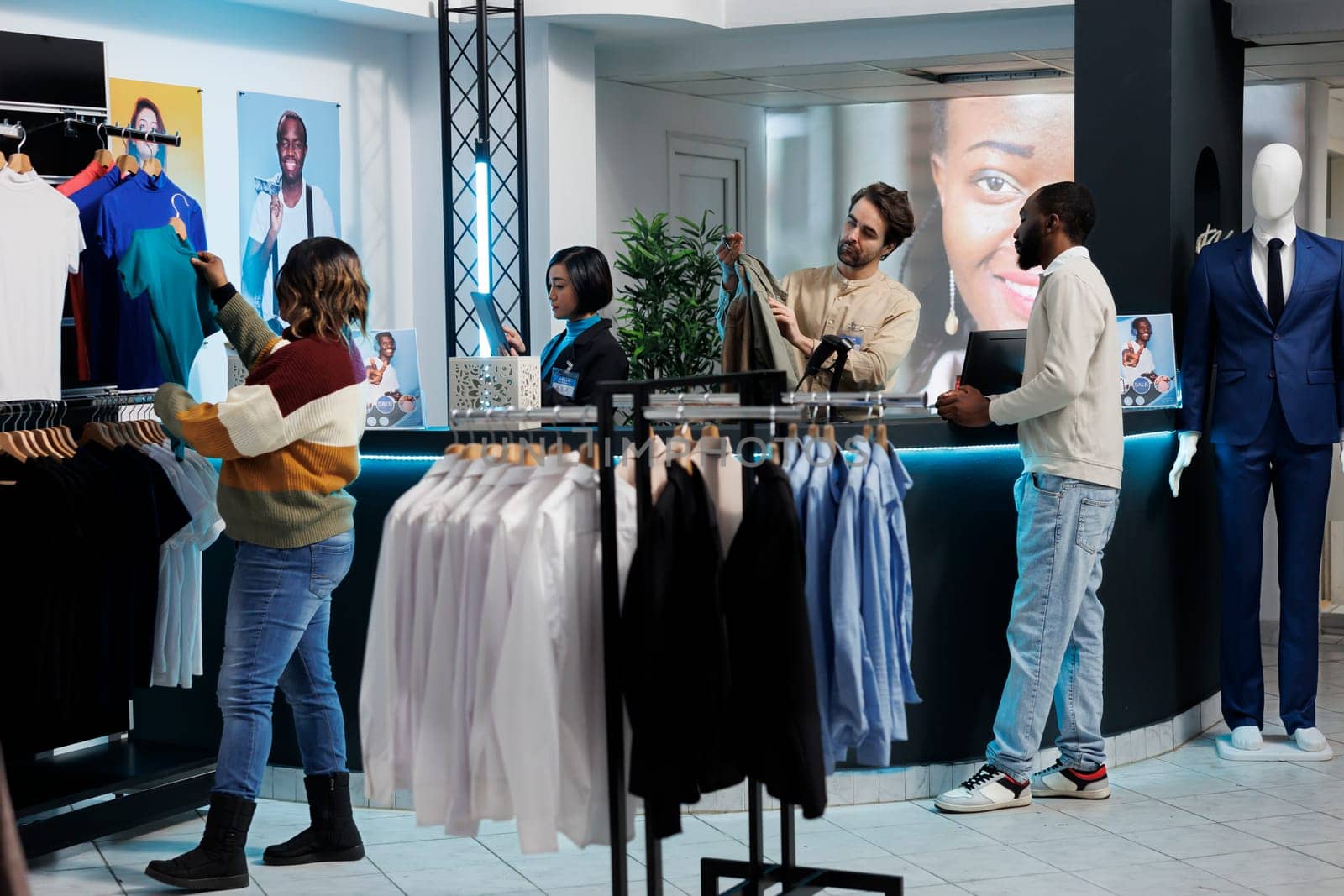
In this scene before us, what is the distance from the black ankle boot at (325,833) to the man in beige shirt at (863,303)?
181 cm

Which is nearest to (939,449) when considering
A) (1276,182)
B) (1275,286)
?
(1275,286)

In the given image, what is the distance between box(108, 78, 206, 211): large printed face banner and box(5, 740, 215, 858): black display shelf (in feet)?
8.19

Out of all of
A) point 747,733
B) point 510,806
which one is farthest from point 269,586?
point 747,733

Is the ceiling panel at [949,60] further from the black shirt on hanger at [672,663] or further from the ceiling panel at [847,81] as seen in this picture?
the black shirt on hanger at [672,663]

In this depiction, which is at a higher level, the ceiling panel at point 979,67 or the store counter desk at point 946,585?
the ceiling panel at point 979,67

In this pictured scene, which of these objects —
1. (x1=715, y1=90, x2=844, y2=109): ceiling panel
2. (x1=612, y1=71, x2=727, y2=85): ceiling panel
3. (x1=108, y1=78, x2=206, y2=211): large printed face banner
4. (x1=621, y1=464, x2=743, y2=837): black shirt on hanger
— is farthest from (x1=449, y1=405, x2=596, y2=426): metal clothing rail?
(x1=715, y1=90, x2=844, y2=109): ceiling panel

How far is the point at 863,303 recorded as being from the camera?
4.87 meters

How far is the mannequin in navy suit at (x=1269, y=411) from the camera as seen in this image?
5.11 meters

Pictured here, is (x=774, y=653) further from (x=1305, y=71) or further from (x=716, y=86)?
(x=716, y=86)

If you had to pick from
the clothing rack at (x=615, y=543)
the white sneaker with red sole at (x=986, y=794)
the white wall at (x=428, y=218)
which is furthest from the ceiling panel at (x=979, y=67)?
the clothing rack at (x=615, y=543)

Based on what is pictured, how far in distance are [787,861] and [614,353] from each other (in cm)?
197

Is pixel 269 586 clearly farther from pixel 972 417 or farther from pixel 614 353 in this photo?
pixel 972 417

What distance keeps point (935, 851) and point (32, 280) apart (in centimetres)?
288

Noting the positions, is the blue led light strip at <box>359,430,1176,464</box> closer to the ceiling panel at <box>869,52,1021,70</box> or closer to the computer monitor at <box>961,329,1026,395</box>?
the computer monitor at <box>961,329,1026,395</box>
